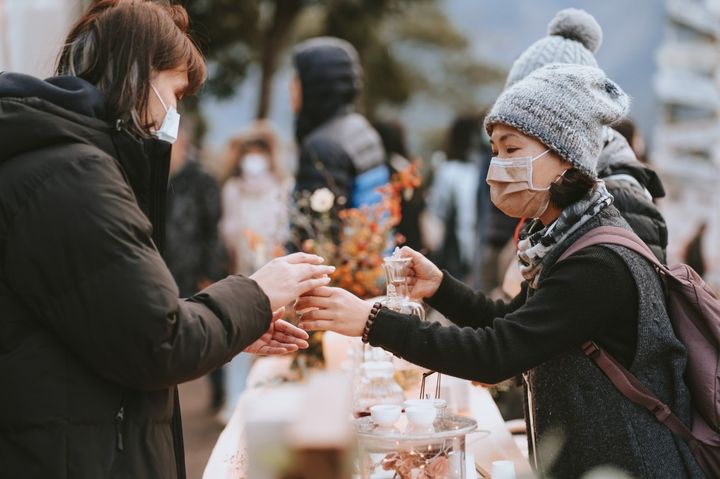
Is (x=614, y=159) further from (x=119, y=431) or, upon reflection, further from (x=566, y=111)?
(x=119, y=431)

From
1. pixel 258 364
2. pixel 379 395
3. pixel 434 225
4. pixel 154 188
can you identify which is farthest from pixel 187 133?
pixel 154 188

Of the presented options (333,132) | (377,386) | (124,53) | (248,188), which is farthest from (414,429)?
(248,188)

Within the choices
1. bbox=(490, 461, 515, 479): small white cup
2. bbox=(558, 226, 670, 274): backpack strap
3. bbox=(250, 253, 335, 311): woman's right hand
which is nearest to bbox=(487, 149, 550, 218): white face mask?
bbox=(558, 226, 670, 274): backpack strap

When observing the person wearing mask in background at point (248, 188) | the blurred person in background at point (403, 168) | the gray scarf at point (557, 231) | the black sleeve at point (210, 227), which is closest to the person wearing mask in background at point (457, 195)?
the blurred person in background at point (403, 168)

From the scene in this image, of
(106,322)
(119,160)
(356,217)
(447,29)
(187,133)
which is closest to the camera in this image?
(106,322)

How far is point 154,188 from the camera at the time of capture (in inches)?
73.0

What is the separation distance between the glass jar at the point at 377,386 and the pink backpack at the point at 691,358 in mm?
865

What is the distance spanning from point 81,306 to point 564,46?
2022 mm

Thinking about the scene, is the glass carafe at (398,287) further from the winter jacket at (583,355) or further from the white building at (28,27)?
the white building at (28,27)

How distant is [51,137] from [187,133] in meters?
4.98

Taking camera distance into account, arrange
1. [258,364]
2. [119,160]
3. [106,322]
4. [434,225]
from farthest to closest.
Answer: [434,225], [258,364], [119,160], [106,322]

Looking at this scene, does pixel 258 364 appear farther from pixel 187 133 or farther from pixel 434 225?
pixel 434 225

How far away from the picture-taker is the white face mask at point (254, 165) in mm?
6914

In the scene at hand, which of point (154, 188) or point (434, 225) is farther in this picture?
point (434, 225)
